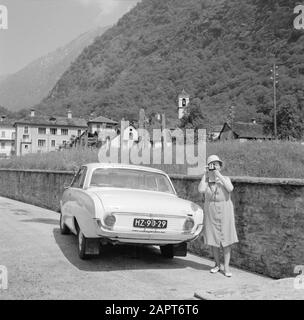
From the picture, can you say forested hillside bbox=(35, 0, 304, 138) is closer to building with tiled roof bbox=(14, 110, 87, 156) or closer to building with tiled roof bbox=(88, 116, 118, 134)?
building with tiled roof bbox=(88, 116, 118, 134)

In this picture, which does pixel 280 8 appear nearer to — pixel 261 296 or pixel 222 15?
pixel 222 15

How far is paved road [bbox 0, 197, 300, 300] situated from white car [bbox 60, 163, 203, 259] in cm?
38

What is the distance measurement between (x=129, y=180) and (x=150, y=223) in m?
1.67

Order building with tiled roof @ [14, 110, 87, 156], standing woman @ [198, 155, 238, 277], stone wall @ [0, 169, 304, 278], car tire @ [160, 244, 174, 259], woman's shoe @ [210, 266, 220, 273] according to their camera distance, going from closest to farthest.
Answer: stone wall @ [0, 169, 304, 278] → standing woman @ [198, 155, 238, 277] → woman's shoe @ [210, 266, 220, 273] → car tire @ [160, 244, 174, 259] → building with tiled roof @ [14, 110, 87, 156]

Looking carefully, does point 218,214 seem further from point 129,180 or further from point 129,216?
point 129,180

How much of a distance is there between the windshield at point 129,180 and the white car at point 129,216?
0.06ft

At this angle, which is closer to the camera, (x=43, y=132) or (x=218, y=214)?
(x=218, y=214)

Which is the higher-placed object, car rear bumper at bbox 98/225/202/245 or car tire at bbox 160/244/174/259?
car rear bumper at bbox 98/225/202/245

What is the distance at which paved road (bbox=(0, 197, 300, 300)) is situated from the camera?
529 centimetres

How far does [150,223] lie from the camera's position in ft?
21.1

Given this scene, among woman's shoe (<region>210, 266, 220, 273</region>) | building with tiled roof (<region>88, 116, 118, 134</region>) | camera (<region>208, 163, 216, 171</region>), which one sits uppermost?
building with tiled roof (<region>88, 116, 118, 134</region>)

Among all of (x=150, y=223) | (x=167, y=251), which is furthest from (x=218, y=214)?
(x=167, y=251)

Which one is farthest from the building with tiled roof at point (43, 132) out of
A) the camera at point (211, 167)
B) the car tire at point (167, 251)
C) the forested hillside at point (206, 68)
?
the camera at point (211, 167)

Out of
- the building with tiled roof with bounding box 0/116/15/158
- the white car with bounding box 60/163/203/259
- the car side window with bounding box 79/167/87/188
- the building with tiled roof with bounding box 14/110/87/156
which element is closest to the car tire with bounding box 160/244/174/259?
the white car with bounding box 60/163/203/259
